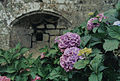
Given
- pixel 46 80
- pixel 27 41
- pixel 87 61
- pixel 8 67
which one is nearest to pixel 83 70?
pixel 87 61

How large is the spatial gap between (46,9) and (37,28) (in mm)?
507

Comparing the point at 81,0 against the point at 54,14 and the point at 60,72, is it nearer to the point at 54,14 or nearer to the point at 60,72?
the point at 54,14

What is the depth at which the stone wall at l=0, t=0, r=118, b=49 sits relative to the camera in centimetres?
355

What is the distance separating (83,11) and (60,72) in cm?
218

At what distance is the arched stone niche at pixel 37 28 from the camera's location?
3.62 m

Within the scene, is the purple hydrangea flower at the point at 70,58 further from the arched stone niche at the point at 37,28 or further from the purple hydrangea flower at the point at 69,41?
the arched stone niche at the point at 37,28

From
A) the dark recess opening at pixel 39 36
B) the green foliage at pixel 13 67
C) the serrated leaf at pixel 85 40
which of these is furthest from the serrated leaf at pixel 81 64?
the dark recess opening at pixel 39 36

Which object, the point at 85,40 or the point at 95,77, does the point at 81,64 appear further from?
the point at 85,40

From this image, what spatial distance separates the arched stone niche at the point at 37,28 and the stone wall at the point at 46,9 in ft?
0.17

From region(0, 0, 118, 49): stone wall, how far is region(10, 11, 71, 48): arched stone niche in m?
0.05

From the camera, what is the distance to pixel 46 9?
355 centimetres

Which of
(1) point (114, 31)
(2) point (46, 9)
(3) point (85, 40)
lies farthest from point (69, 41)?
(2) point (46, 9)

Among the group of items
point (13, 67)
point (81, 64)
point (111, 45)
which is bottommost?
point (13, 67)

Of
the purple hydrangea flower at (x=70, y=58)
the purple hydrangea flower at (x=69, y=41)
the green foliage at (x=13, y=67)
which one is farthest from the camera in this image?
the green foliage at (x=13, y=67)
